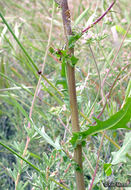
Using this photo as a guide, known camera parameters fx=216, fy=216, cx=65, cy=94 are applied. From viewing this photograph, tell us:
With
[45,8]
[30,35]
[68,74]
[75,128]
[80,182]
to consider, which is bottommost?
[80,182]

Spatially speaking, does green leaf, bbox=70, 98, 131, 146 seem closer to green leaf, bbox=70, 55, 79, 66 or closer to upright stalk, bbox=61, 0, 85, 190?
upright stalk, bbox=61, 0, 85, 190

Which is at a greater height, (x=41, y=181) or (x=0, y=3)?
(x=0, y=3)

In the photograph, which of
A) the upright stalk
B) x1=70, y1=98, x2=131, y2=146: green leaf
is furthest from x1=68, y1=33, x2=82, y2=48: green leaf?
x1=70, y1=98, x2=131, y2=146: green leaf

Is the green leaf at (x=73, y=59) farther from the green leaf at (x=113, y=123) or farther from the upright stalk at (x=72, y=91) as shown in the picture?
the green leaf at (x=113, y=123)

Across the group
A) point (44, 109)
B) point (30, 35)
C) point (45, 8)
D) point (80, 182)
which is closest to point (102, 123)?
point (80, 182)

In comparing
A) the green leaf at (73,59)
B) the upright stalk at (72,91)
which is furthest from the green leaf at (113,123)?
the green leaf at (73,59)

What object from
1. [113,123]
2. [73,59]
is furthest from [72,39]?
[113,123]

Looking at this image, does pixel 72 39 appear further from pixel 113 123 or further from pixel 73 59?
pixel 113 123

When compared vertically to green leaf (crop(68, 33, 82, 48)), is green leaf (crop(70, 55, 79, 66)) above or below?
below

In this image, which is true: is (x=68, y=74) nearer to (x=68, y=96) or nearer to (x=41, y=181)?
(x=68, y=96)
